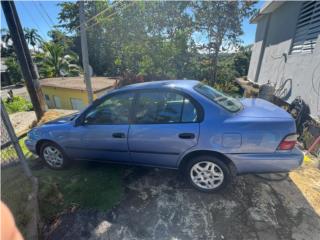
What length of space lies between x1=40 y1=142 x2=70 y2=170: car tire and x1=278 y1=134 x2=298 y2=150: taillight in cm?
363

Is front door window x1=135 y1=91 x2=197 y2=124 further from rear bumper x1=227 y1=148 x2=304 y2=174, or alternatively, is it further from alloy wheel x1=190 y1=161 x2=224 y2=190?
rear bumper x1=227 y1=148 x2=304 y2=174

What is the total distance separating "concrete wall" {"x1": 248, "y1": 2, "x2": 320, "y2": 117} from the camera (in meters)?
5.27

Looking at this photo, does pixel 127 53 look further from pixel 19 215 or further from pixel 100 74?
pixel 100 74

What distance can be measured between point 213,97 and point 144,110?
1.09m

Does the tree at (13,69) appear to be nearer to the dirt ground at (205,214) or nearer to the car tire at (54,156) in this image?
the car tire at (54,156)

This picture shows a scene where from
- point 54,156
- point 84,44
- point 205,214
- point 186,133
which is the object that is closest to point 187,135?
point 186,133

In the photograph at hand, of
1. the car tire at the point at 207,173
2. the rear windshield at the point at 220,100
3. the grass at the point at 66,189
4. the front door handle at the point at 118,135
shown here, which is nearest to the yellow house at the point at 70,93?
the grass at the point at 66,189

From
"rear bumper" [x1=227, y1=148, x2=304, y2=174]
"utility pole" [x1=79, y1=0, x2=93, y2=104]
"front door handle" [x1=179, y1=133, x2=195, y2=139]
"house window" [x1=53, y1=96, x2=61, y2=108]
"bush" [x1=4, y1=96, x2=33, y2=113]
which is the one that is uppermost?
"utility pole" [x1=79, y1=0, x2=93, y2=104]

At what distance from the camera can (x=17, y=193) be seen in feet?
10.7

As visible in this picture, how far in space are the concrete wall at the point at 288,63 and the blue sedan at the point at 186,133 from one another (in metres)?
3.15

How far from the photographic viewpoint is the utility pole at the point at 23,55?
6375 mm

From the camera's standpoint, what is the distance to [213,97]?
9.96ft

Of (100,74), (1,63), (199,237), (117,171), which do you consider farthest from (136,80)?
(1,63)

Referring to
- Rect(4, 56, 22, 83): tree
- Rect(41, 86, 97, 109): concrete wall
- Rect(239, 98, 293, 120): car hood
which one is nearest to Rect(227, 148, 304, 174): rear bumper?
Rect(239, 98, 293, 120): car hood
